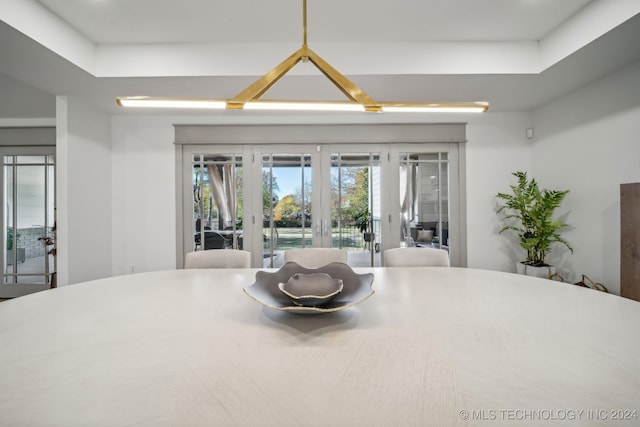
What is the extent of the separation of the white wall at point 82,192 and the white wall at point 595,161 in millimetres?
5882

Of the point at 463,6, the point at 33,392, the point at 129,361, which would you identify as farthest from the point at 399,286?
the point at 463,6

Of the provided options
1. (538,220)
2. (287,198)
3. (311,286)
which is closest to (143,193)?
(287,198)

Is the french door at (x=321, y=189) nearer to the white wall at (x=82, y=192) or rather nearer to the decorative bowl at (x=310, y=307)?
the white wall at (x=82, y=192)

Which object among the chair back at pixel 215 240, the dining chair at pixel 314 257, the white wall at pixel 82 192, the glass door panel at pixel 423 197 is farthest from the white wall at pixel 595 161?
the white wall at pixel 82 192

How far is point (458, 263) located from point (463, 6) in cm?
314

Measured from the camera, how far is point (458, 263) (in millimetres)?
4227

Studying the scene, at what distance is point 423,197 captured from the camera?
4238 mm

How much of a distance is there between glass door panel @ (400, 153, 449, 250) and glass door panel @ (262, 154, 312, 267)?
4.45 feet

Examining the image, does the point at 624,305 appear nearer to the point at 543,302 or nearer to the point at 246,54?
the point at 543,302

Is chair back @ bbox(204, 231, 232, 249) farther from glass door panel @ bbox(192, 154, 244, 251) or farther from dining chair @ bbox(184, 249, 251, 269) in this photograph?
dining chair @ bbox(184, 249, 251, 269)

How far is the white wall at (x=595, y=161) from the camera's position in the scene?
2857 mm

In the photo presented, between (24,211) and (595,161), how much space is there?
7.47m

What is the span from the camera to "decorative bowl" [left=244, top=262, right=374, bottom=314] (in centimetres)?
90

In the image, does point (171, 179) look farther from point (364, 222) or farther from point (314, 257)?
point (314, 257)
